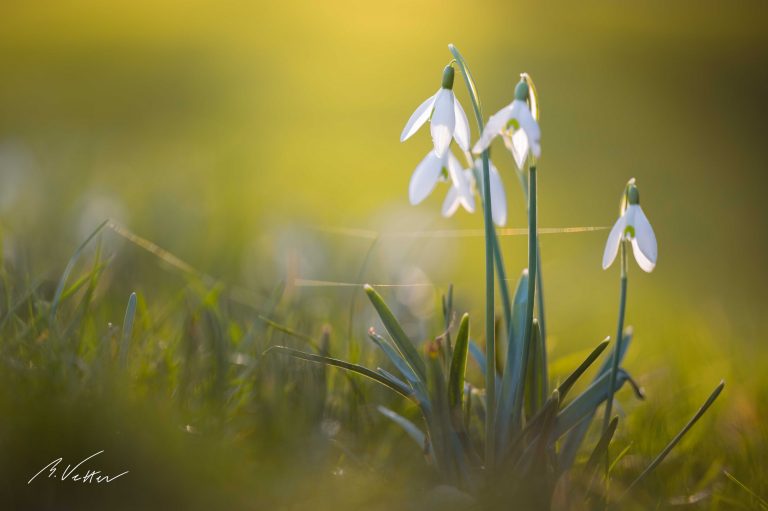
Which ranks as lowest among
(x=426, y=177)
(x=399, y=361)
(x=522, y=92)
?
(x=399, y=361)

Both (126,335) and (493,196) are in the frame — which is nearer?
(126,335)

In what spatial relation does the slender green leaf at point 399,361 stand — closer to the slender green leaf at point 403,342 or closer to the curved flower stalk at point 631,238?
the slender green leaf at point 403,342

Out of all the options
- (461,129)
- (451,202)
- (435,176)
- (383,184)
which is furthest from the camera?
(383,184)

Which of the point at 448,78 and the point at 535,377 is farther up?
the point at 448,78

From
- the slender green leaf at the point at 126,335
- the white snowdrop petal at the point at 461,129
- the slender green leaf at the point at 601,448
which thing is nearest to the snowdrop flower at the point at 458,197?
the white snowdrop petal at the point at 461,129

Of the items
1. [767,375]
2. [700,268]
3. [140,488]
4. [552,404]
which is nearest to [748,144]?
[700,268]

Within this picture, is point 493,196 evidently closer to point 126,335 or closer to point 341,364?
point 341,364

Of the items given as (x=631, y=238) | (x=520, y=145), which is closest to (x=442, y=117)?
(x=520, y=145)
